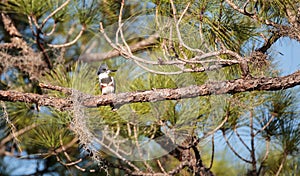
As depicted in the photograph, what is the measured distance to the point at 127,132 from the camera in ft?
4.59

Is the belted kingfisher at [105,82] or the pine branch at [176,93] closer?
the pine branch at [176,93]

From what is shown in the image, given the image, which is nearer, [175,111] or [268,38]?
[268,38]

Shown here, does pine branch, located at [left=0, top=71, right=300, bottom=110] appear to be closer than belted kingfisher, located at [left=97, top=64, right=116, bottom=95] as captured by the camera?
Yes

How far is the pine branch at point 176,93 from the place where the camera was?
83cm

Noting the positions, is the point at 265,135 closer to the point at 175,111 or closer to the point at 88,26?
the point at 175,111

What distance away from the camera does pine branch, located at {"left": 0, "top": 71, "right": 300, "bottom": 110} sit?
2.73ft

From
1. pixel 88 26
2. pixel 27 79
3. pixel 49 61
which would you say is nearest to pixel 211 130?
pixel 88 26

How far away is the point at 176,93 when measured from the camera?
34.6 inches

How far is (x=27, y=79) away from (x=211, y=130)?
0.67 meters

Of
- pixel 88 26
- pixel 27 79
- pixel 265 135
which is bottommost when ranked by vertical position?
pixel 265 135

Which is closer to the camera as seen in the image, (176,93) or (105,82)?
(176,93)

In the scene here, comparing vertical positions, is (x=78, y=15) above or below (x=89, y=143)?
above

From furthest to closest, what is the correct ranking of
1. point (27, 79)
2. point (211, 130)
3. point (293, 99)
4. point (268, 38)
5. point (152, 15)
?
point (27, 79), point (293, 99), point (211, 130), point (152, 15), point (268, 38)

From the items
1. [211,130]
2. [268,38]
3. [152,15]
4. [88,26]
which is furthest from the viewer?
[88,26]
